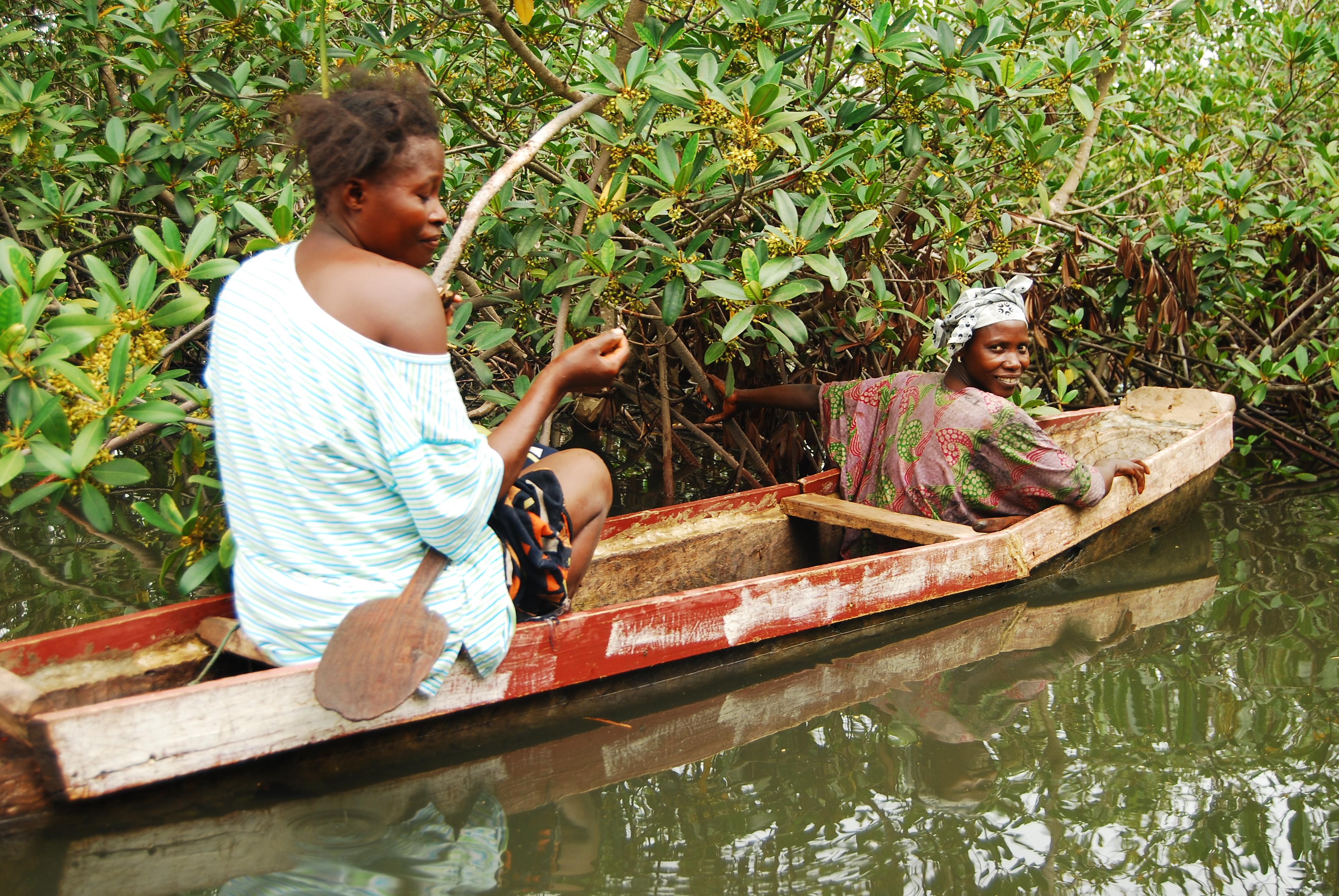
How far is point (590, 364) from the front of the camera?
2.30 meters

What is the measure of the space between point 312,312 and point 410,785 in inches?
42.0

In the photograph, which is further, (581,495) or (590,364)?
(581,495)

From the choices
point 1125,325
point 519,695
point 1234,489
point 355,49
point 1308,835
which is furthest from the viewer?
point 1125,325

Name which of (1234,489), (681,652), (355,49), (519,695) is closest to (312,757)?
(519,695)

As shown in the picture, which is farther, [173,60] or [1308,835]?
[173,60]

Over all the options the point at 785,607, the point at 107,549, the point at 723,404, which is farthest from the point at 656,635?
the point at 107,549

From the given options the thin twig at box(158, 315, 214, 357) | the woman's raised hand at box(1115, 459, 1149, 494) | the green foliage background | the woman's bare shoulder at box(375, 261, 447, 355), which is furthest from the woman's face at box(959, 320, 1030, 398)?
the thin twig at box(158, 315, 214, 357)

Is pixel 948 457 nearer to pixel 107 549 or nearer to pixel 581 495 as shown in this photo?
pixel 581 495

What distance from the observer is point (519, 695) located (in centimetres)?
244

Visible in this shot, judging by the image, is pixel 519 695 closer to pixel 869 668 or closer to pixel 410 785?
pixel 410 785

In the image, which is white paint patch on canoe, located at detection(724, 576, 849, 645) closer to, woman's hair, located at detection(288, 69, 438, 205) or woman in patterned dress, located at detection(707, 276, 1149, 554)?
woman in patterned dress, located at detection(707, 276, 1149, 554)

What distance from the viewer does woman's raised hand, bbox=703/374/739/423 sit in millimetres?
4113

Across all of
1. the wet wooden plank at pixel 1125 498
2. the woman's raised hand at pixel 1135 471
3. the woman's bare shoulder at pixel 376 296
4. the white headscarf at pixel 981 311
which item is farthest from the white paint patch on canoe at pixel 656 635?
the woman's raised hand at pixel 1135 471

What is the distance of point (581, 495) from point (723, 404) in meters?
1.76
